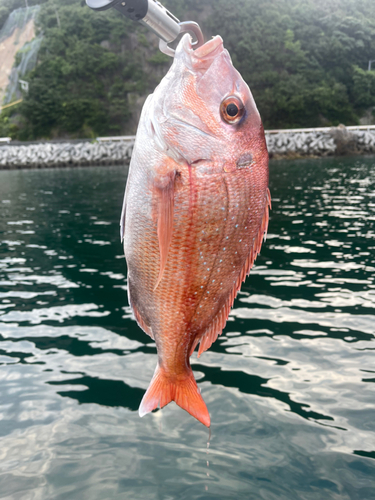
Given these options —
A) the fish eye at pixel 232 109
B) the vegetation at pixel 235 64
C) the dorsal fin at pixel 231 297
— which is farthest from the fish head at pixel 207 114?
the vegetation at pixel 235 64

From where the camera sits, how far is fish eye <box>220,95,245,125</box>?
6.20 ft

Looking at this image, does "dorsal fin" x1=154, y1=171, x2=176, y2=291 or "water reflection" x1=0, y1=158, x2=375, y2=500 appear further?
"water reflection" x1=0, y1=158, x2=375, y2=500

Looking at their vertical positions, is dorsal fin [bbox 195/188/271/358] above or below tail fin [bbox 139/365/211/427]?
above

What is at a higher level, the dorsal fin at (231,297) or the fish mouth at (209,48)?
the fish mouth at (209,48)

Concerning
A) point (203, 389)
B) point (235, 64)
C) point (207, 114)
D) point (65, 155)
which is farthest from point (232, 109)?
point (235, 64)

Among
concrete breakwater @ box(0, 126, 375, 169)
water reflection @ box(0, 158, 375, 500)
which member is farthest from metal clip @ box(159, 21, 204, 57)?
concrete breakwater @ box(0, 126, 375, 169)

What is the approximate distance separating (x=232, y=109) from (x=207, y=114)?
11 centimetres

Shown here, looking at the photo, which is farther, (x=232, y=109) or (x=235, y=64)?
(x=235, y=64)

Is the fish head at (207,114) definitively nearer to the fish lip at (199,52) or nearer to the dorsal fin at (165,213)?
the fish lip at (199,52)

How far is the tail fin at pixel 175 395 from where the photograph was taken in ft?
7.02


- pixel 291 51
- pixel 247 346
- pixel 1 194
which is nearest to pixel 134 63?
pixel 291 51

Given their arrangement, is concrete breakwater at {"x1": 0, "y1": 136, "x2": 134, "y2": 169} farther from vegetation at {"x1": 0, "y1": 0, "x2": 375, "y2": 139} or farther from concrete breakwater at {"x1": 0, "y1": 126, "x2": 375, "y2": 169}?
vegetation at {"x1": 0, "y1": 0, "x2": 375, "y2": 139}

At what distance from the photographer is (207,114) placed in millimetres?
1920

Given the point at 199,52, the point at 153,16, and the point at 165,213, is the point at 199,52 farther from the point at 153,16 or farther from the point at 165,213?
the point at 165,213
